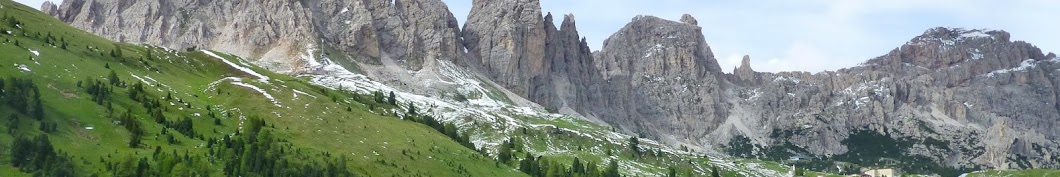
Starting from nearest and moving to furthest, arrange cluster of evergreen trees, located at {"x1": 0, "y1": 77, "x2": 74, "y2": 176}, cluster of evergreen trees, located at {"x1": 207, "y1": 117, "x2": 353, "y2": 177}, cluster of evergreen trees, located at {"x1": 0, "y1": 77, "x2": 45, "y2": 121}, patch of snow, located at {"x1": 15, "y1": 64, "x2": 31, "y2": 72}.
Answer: cluster of evergreen trees, located at {"x1": 0, "y1": 77, "x2": 74, "y2": 176} → cluster of evergreen trees, located at {"x1": 0, "y1": 77, "x2": 45, "y2": 121} → cluster of evergreen trees, located at {"x1": 207, "y1": 117, "x2": 353, "y2": 177} → patch of snow, located at {"x1": 15, "y1": 64, "x2": 31, "y2": 72}

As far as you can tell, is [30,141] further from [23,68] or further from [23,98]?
[23,68]

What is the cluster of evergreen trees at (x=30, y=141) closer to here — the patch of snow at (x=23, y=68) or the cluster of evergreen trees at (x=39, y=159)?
the cluster of evergreen trees at (x=39, y=159)

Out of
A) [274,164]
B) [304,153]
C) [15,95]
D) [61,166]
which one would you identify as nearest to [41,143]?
[61,166]

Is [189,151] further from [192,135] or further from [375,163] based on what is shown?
[375,163]

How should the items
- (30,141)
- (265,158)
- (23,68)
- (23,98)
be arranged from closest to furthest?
(30,141) < (23,98) < (265,158) < (23,68)

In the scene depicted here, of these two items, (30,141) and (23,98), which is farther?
(23,98)

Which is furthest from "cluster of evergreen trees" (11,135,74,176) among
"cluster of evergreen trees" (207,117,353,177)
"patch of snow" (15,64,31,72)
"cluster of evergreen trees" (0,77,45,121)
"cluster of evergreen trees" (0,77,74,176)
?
"patch of snow" (15,64,31,72)

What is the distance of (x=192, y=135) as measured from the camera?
177500mm

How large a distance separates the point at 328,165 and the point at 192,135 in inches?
848

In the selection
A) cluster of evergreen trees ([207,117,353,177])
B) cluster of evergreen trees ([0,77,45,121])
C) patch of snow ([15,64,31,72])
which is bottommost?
cluster of evergreen trees ([207,117,353,177])

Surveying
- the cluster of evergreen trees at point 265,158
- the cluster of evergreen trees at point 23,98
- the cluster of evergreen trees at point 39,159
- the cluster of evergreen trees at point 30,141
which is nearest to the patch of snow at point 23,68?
the cluster of evergreen trees at point 23,98

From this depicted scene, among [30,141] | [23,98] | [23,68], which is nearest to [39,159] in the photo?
[30,141]

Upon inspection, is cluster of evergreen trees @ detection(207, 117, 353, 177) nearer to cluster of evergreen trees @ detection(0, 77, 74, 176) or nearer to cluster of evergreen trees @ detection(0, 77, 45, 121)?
cluster of evergreen trees @ detection(0, 77, 74, 176)

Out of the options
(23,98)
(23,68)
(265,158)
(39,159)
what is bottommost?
(265,158)
